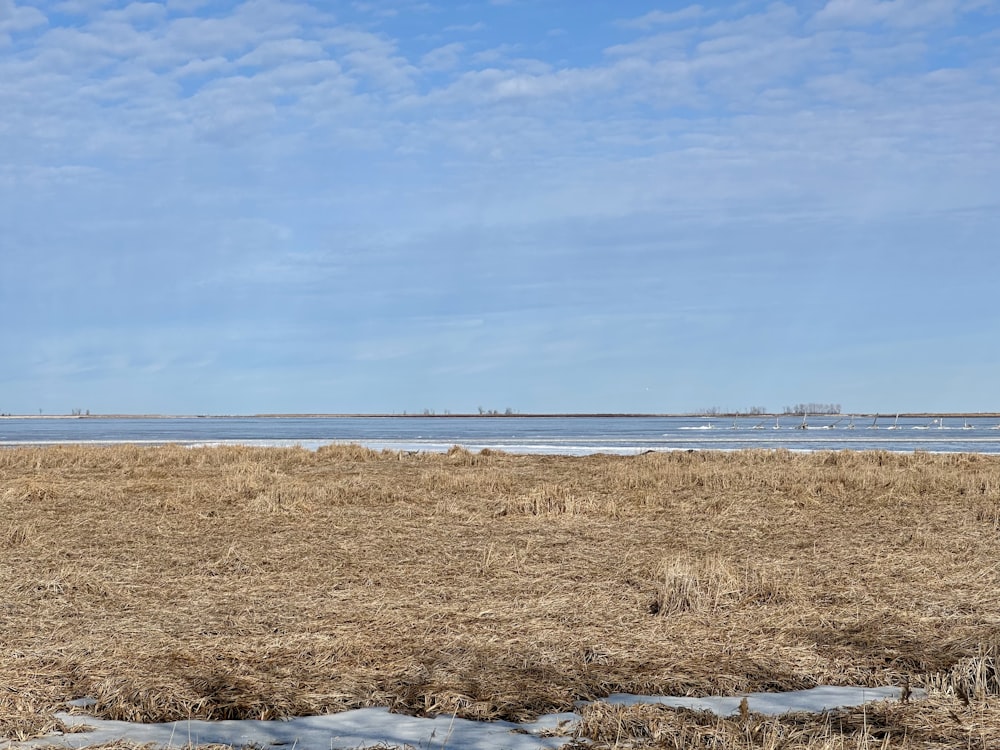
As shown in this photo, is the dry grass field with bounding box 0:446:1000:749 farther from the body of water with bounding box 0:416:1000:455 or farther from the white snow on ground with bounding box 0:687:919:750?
the body of water with bounding box 0:416:1000:455

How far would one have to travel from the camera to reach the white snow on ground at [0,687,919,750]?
5.59m

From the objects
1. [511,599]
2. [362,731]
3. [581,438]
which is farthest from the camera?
[581,438]

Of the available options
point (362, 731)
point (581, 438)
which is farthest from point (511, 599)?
point (581, 438)

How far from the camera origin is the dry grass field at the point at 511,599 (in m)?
6.37

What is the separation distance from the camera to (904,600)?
9.80 m

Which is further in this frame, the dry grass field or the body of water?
the body of water

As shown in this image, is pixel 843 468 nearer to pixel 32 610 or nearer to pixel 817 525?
pixel 817 525

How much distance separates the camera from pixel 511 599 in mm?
9938

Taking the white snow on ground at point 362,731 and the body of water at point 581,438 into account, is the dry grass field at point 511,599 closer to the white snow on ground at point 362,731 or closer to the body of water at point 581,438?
the white snow on ground at point 362,731

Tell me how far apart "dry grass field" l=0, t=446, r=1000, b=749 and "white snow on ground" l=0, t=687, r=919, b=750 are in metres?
0.18

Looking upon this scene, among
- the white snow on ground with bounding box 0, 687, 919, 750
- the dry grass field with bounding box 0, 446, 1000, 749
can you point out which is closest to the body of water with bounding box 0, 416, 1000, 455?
the dry grass field with bounding box 0, 446, 1000, 749

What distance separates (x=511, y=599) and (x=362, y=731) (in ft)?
13.8

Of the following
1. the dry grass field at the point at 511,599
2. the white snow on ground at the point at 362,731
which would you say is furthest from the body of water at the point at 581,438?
the white snow on ground at the point at 362,731

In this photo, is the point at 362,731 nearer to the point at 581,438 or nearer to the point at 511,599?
the point at 511,599
